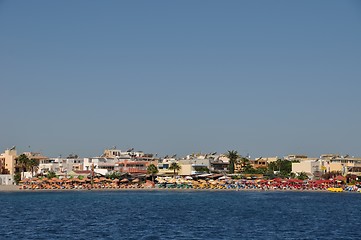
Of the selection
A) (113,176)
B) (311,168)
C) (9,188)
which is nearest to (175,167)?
(113,176)

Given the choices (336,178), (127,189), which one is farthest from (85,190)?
(336,178)

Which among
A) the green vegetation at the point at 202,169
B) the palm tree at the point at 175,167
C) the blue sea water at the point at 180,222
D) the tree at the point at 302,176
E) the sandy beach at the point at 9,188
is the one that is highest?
the palm tree at the point at 175,167

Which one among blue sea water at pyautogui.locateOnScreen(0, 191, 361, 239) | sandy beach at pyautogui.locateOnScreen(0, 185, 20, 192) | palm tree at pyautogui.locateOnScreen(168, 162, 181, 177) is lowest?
blue sea water at pyautogui.locateOnScreen(0, 191, 361, 239)

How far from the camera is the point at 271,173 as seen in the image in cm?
15762

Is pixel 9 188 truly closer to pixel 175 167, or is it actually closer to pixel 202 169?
pixel 175 167

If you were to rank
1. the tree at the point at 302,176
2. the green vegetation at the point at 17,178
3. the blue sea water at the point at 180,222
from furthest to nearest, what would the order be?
the tree at the point at 302,176 → the green vegetation at the point at 17,178 → the blue sea water at the point at 180,222

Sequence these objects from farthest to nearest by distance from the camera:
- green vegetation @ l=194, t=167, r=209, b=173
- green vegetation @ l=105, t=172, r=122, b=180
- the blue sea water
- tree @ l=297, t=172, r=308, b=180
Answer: green vegetation @ l=194, t=167, r=209, b=173
tree @ l=297, t=172, r=308, b=180
green vegetation @ l=105, t=172, r=122, b=180
the blue sea water

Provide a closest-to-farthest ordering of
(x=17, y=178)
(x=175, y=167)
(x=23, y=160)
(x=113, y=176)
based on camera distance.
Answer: (x=113, y=176) → (x=17, y=178) → (x=23, y=160) → (x=175, y=167)

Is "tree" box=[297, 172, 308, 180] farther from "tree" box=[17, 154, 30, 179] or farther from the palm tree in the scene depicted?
"tree" box=[17, 154, 30, 179]

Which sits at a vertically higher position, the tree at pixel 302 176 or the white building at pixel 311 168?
the white building at pixel 311 168

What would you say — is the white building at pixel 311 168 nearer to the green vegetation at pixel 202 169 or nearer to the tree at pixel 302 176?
the tree at pixel 302 176

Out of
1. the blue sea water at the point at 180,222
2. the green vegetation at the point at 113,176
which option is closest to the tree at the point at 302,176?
the green vegetation at the point at 113,176

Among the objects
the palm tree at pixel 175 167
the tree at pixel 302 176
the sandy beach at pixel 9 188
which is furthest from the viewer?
the palm tree at pixel 175 167

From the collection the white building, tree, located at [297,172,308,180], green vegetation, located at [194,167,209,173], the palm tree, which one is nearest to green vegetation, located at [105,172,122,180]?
the palm tree
